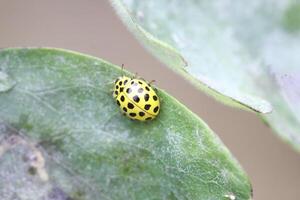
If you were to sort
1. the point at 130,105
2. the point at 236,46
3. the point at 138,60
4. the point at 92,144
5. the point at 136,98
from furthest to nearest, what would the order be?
the point at 138,60
the point at 236,46
the point at 136,98
the point at 130,105
the point at 92,144

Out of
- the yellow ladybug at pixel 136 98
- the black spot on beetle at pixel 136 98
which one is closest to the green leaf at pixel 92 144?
the yellow ladybug at pixel 136 98

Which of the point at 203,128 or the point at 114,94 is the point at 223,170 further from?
the point at 114,94

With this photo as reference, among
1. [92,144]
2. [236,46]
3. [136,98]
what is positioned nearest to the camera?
[92,144]

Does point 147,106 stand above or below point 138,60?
above

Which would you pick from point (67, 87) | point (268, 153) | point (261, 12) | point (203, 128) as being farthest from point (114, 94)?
point (268, 153)

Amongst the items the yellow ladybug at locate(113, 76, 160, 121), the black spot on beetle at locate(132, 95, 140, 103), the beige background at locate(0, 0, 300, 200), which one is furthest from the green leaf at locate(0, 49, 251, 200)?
the beige background at locate(0, 0, 300, 200)

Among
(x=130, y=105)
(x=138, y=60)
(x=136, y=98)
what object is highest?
(x=130, y=105)

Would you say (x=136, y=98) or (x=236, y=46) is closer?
(x=136, y=98)

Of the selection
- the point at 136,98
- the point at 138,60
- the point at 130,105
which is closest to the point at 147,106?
the point at 130,105

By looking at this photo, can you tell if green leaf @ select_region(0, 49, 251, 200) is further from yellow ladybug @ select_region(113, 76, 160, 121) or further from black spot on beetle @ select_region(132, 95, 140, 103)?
black spot on beetle @ select_region(132, 95, 140, 103)

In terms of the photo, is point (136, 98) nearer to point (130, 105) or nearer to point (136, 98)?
point (136, 98)
